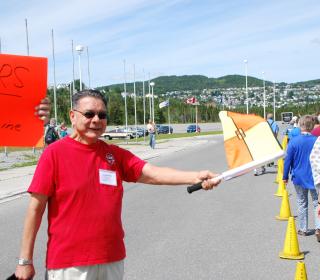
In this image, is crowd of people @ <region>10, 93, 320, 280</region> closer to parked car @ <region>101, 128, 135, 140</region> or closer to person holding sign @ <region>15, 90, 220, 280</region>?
person holding sign @ <region>15, 90, 220, 280</region>

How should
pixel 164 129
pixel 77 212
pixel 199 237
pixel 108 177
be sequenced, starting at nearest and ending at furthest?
1. pixel 77 212
2. pixel 108 177
3. pixel 199 237
4. pixel 164 129

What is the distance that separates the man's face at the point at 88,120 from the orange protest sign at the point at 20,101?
→ 63cm

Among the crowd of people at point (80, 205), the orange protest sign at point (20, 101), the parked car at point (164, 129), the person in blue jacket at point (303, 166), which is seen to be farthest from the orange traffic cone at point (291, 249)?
the parked car at point (164, 129)

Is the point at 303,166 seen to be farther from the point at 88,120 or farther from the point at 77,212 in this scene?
the point at 77,212

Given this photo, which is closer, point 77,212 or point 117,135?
point 77,212

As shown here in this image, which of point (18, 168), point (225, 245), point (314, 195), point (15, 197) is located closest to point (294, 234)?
point (225, 245)

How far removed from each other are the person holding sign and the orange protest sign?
0.75 metres

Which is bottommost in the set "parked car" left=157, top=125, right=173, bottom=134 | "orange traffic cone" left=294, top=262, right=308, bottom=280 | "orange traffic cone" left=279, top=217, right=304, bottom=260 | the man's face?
"parked car" left=157, top=125, right=173, bottom=134

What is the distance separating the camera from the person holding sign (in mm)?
3287

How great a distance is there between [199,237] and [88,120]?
5.01 m

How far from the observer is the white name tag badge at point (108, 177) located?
3.38 metres

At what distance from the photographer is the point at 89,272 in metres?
3.33

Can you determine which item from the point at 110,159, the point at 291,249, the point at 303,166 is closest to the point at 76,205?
the point at 110,159

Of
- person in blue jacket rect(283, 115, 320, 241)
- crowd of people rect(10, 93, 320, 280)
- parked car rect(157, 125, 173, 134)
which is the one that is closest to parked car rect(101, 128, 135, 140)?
parked car rect(157, 125, 173, 134)
